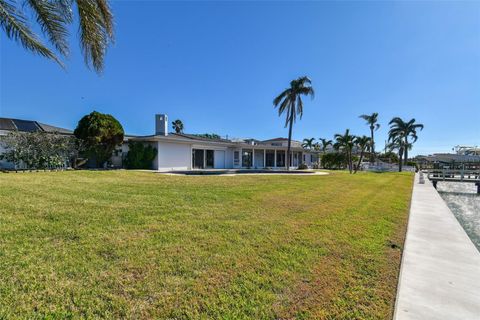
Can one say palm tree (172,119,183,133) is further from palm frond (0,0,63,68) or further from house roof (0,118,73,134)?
palm frond (0,0,63,68)

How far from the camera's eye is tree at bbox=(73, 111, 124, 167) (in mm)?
16905

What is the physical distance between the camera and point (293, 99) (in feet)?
84.7

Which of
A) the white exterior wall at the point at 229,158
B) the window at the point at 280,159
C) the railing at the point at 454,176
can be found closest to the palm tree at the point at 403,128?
the railing at the point at 454,176

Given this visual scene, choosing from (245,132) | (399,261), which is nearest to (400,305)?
(399,261)

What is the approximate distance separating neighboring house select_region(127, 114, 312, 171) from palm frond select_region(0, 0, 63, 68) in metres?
14.4

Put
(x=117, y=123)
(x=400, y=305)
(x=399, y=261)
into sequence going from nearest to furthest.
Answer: (x=400, y=305) < (x=399, y=261) < (x=117, y=123)

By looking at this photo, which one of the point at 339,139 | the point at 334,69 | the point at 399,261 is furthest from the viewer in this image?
the point at 339,139

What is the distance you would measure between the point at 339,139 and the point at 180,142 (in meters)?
20.2

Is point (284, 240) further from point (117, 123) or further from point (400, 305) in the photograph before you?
point (117, 123)

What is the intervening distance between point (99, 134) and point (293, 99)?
18.6 meters

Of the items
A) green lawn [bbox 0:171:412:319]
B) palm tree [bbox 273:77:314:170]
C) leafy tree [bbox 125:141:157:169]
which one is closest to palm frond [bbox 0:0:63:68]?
green lawn [bbox 0:171:412:319]

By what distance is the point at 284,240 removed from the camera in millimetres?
4645

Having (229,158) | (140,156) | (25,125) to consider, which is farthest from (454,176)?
(25,125)

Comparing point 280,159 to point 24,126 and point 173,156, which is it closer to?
point 173,156
